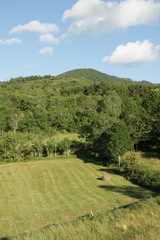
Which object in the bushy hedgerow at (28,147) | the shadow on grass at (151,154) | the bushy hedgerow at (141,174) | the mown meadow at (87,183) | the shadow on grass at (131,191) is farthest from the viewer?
the bushy hedgerow at (28,147)

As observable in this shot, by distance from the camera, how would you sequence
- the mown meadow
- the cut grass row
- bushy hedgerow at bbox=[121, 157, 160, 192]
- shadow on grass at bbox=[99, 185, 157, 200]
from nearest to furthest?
1. the cut grass row
2. the mown meadow
3. shadow on grass at bbox=[99, 185, 157, 200]
4. bushy hedgerow at bbox=[121, 157, 160, 192]

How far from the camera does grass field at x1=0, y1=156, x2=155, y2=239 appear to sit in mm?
19672

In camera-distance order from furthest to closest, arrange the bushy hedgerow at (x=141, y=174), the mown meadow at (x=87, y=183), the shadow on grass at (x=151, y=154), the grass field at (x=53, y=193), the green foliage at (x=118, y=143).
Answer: the shadow on grass at (x=151, y=154), the green foliage at (x=118, y=143), the bushy hedgerow at (x=141, y=174), the grass field at (x=53, y=193), the mown meadow at (x=87, y=183)

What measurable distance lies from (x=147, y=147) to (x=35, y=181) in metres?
25.5

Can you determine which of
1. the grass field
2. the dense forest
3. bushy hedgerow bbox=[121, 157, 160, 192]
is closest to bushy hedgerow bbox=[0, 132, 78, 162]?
the dense forest

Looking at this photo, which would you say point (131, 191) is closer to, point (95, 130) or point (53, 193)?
point (53, 193)

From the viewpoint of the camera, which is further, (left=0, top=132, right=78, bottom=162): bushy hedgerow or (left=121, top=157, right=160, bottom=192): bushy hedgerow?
(left=0, top=132, right=78, bottom=162): bushy hedgerow

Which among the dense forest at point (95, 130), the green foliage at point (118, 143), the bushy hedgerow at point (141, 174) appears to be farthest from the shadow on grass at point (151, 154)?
the bushy hedgerow at point (141, 174)

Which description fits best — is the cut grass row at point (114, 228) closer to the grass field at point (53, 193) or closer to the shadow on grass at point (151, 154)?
the grass field at point (53, 193)

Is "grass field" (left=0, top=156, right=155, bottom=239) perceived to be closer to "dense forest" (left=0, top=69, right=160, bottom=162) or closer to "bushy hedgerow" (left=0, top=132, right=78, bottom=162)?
"bushy hedgerow" (left=0, top=132, right=78, bottom=162)

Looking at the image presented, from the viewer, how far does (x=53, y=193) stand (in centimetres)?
2609

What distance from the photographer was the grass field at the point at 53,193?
64.5 ft

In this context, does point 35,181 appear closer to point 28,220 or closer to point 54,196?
point 54,196

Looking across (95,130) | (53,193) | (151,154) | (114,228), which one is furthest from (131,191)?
(114,228)
